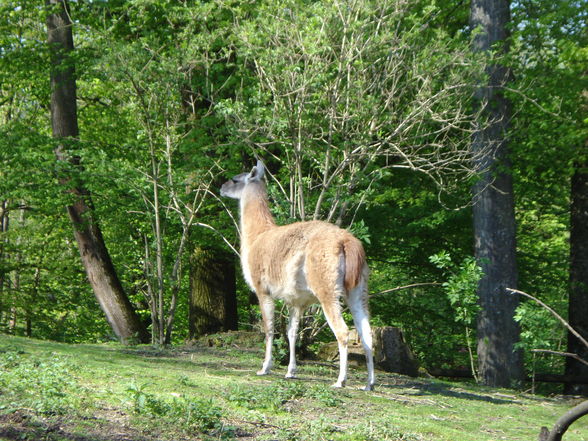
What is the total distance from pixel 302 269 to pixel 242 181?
1.97 m

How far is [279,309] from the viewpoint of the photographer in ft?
37.1

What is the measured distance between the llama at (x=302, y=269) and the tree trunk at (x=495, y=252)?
5.34m

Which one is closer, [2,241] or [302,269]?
[302,269]

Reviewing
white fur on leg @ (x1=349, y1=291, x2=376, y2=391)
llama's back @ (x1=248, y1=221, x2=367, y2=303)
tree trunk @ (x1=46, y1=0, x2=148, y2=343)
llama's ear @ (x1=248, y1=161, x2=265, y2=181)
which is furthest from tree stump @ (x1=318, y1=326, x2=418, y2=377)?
tree trunk @ (x1=46, y1=0, x2=148, y2=343)

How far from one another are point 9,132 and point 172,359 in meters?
8.63

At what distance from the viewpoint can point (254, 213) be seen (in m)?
9.92

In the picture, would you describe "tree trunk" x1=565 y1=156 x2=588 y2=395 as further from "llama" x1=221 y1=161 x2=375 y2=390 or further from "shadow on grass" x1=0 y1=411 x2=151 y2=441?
"shadow on grass" x1=0 y1=411 x2=151 y2=441

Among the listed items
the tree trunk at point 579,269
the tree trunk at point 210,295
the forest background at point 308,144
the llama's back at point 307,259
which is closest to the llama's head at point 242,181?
the forest background at point 308,144

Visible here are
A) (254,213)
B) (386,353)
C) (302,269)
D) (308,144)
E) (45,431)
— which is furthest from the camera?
(386,353)

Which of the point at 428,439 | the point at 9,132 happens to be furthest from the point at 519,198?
the point at 428,439

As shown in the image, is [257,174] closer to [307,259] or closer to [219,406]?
[307,259]

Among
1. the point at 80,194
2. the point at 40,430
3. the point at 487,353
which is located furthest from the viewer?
the point at 80,194

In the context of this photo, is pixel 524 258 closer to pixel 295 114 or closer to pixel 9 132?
pixel 295 114

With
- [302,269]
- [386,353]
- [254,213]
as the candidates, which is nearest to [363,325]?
[302,269]
